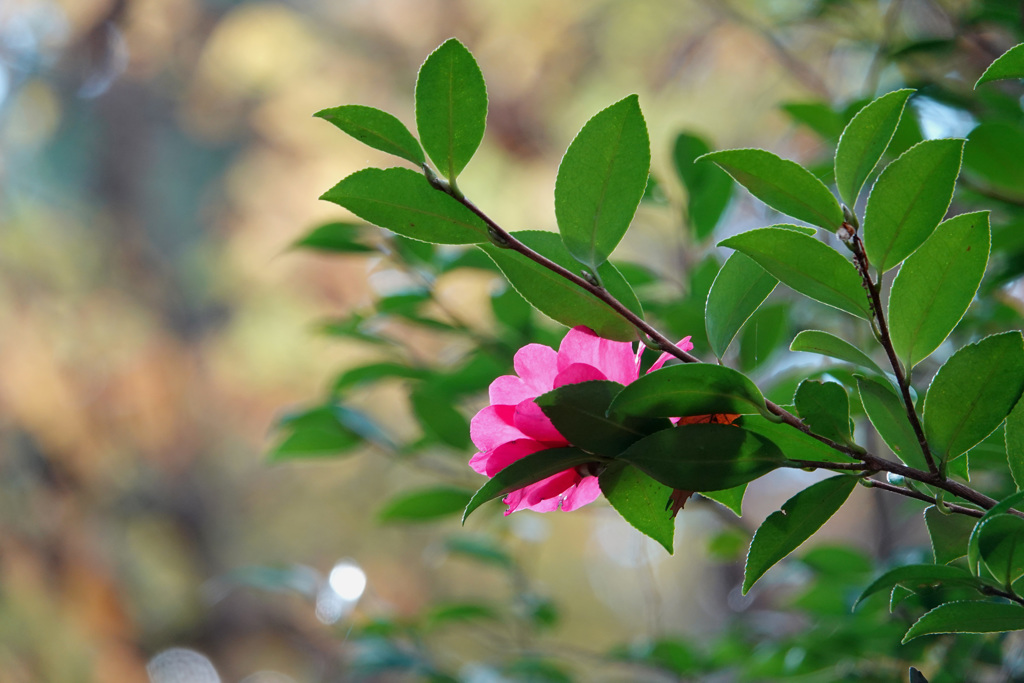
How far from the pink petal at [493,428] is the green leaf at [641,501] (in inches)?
1.6

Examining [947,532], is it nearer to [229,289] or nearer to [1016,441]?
[1016,441]

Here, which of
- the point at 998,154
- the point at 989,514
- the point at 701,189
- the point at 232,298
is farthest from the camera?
the point at 232,298

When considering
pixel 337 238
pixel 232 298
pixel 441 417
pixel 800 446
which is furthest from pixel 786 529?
pixel 232 298

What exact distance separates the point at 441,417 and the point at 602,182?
1.24 ft

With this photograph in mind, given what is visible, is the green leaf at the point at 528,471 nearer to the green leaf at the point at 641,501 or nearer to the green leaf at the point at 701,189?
the green leaf at the point at 641,501

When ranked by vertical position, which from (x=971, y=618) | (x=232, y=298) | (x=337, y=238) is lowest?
(x=971, y=618)

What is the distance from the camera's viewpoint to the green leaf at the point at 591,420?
0.85 feet

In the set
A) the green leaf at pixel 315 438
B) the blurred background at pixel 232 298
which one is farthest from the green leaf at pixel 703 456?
the blurred background at pixel 232 298

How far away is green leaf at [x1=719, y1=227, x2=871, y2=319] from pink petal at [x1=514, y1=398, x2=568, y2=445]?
0.29 ft

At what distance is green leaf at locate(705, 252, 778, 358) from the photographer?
31 cm

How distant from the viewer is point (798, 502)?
301 millimetres

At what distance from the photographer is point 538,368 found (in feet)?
1.02

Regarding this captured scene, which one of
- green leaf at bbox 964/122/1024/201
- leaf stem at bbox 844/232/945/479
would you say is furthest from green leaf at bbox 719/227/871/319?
green leaf at bbox 964/122/1024/201

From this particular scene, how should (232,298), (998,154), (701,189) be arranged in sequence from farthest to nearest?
(232,298)
(701,189)
(998,154)
